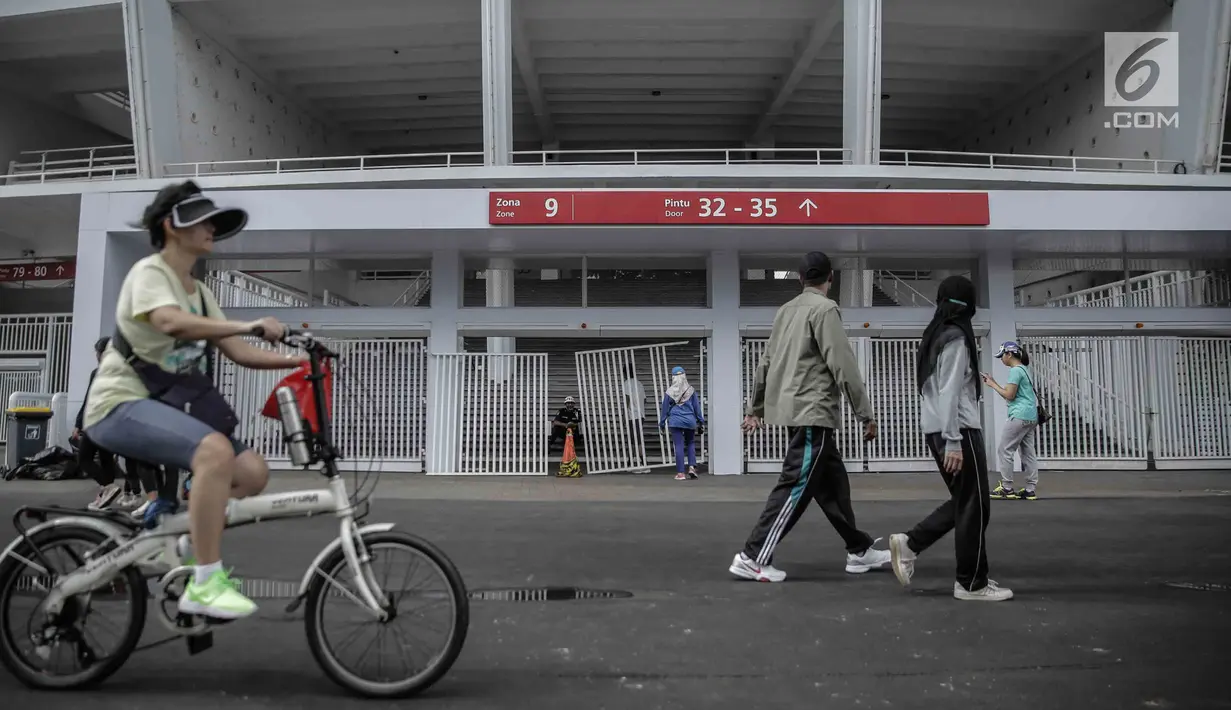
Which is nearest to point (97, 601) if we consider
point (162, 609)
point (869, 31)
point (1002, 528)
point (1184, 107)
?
point (162, 609)

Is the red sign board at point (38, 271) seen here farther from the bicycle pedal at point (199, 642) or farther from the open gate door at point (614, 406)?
the bicycle pedal at point (199, 642)

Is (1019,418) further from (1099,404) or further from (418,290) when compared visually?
(418,290)

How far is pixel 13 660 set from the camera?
321 centimetres

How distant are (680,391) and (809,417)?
23.6ft

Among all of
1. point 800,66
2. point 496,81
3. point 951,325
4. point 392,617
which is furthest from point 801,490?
point 800,66

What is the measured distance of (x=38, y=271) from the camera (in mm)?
20125

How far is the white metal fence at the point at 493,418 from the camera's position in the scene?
12.9m

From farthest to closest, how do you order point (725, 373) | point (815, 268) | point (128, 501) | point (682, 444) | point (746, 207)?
point (725, 373) < point (682, 444) < point (746, 207) < point (128, 501) < point (815, 268)

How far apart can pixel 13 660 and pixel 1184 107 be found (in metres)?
19.3

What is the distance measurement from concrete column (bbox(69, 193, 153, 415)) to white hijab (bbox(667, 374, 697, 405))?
8849 millimetres

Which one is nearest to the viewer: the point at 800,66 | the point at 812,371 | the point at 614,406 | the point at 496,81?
the point at 812,371

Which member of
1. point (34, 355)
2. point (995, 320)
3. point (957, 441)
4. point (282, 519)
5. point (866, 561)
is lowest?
point (866, 561)

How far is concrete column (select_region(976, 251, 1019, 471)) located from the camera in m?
13.6

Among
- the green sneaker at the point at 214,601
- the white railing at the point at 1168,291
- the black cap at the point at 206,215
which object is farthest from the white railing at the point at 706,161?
the green sneaker at the point at 214,601
